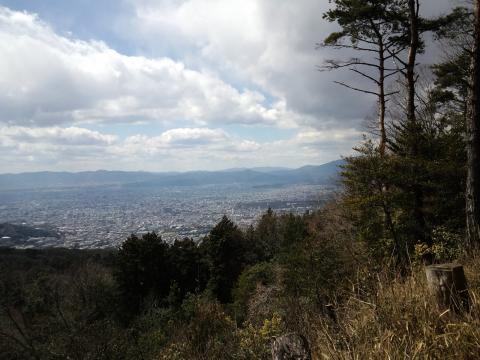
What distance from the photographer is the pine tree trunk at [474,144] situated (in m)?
6.01

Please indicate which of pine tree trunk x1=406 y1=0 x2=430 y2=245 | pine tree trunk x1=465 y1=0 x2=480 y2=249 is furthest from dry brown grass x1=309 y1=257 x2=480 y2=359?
pine tree trunk x1=406 y1=0 x2=430 y2=245

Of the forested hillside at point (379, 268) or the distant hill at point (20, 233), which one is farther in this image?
the distant hill at point (20, 233)

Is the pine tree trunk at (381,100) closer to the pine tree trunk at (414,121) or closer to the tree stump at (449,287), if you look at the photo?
the pine tree trunk at (414,121)

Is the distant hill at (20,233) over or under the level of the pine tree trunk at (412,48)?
under

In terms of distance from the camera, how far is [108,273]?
96.7ft

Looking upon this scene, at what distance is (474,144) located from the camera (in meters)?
6.26

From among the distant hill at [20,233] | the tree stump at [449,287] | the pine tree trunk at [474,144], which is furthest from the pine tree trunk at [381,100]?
the distant hill at [20,233]

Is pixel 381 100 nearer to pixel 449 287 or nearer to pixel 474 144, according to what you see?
pixel 474 144

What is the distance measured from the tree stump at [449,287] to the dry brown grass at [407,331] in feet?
0.19

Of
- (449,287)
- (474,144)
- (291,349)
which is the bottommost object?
(291,349)

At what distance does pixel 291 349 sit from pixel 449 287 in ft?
3.93

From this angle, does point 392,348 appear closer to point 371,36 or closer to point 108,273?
point 371,36

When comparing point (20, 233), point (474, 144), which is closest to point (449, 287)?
point (474, 144)

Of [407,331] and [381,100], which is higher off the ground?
[381,100]
